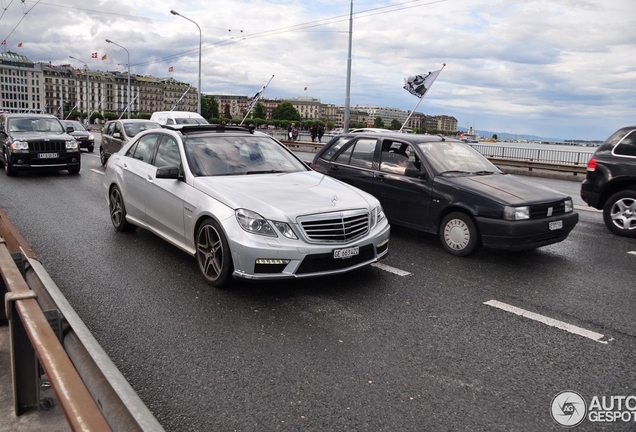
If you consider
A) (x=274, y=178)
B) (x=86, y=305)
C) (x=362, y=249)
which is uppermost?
(x=274, y=178)

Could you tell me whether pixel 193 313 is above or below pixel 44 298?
below

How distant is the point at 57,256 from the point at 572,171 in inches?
791

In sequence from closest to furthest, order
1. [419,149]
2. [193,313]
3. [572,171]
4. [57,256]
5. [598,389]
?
[598,389]
[193,313]
[57,256]
[419,149]
[572,171]

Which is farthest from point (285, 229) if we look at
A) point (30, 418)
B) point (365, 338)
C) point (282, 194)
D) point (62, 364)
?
point (62, 364)

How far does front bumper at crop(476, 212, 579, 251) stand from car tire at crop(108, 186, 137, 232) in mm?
4861

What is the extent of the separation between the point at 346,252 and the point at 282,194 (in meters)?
0.91

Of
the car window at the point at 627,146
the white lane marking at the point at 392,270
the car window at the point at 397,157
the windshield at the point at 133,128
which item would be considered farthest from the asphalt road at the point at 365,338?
the windshield at the point at 133,128

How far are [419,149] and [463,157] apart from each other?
0.74m

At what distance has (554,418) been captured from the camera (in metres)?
3.28

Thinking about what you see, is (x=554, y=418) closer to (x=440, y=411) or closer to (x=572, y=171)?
(x=440, y=411)

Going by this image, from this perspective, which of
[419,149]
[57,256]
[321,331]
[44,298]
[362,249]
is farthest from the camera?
[419,149]

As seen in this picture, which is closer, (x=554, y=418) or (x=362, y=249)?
(x=554, y=418)

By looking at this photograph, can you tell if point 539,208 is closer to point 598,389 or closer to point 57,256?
point 598,389

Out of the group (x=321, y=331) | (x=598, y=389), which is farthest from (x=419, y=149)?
(x=598, y=389)
